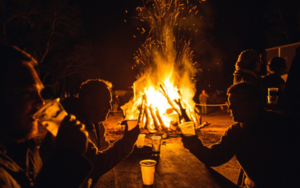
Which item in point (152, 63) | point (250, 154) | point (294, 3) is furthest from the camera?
point (294, 3)

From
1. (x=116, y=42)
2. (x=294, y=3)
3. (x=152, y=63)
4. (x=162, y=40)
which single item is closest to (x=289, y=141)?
(x=162, y=40)

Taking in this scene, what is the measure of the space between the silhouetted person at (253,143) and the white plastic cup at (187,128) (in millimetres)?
52

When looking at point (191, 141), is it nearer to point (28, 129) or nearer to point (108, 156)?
point (108, 156)

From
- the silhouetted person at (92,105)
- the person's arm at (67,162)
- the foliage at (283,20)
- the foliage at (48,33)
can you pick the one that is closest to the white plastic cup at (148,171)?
the silhouetted person at (92,105)

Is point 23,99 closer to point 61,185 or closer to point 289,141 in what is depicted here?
point 61,185

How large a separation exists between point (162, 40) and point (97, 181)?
1392 centimetres

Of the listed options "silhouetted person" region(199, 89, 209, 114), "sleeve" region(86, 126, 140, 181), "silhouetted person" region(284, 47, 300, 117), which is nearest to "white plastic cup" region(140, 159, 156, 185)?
"sleeve" region(86, 126, 140, 181)

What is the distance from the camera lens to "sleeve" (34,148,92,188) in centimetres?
99

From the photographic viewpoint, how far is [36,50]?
25.1 metres

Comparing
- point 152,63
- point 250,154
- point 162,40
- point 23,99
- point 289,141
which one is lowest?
point 250,154

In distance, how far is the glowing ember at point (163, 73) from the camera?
10000mm

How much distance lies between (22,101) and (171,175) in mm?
1827

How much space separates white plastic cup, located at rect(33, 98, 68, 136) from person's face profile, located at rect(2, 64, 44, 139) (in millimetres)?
43

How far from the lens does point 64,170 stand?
1.02 meters
